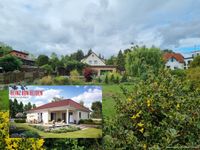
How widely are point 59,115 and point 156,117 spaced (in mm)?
1785

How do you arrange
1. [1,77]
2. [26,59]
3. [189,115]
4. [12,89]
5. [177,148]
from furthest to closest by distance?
[26,59] → [1,77] → [12,89] → [189,115] → [177,148]

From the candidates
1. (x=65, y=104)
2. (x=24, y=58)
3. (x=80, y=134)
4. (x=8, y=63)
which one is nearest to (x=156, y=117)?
(x=80, y=134)

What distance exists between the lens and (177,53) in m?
46.8

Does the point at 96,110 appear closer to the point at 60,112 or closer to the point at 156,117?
the point at 60,112

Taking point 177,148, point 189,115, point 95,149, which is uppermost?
point 189,115

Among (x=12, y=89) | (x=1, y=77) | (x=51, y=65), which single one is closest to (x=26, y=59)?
(x=51, y=65)

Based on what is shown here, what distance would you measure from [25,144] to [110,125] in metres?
1.16

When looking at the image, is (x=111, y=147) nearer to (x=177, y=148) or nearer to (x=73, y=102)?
(x=177, y=148)

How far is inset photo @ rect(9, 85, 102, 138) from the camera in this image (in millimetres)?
5477

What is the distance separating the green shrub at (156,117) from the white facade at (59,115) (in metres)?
0.65

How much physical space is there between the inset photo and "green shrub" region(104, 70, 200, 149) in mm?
530

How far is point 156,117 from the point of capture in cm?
447

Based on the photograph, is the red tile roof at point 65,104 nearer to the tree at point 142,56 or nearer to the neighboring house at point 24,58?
the tree at point 142,56

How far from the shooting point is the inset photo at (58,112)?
5.48m
